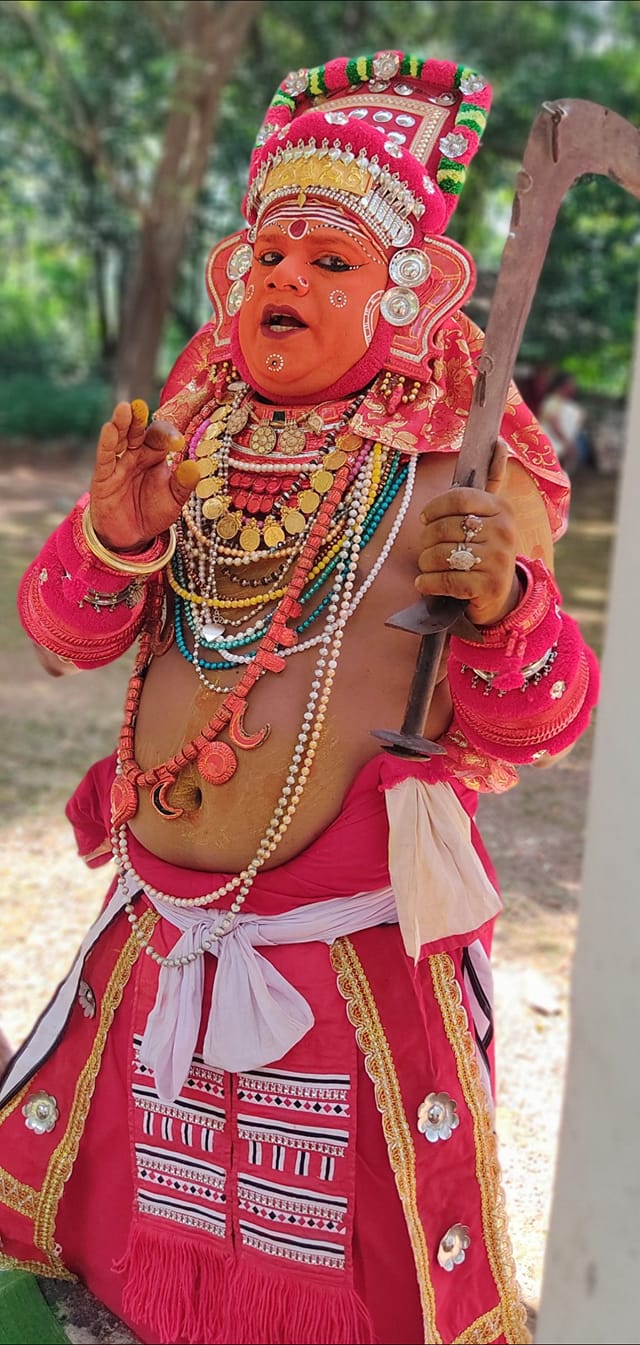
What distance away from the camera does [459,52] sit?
39.7 ft

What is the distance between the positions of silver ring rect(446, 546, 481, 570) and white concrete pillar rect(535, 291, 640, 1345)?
0.54m

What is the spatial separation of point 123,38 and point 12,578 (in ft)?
21.0

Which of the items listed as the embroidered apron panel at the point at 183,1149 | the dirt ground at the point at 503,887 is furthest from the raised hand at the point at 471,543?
the dirt ground at the point at 503,887

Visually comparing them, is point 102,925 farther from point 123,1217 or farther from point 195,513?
point 195,513

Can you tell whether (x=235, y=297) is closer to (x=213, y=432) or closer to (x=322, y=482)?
(x=213, y=432)

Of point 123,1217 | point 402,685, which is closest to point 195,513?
point 402,685

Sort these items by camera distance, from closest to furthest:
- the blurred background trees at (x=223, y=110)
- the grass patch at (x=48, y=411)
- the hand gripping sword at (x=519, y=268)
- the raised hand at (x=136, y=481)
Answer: the hand gripping sword at (x=519, y=268) → the raised hand at (x=136, y=481) → the blurred background trees at (x=223, y=110) → the grass patch at (x=48, y=411)

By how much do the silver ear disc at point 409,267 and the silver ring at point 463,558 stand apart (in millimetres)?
601

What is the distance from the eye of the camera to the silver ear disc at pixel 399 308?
6.51 ft

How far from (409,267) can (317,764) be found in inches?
31.6

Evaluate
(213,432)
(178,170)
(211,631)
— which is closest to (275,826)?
(211,631)

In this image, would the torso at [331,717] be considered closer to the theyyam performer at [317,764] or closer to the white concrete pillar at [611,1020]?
the theyyam performer at [317,764]

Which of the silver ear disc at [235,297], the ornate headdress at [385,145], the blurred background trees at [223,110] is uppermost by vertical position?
the blurred background trees at [223,110]

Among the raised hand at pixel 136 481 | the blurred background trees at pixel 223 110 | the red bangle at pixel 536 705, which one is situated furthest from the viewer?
the blurred background trees at pixel 223 110
